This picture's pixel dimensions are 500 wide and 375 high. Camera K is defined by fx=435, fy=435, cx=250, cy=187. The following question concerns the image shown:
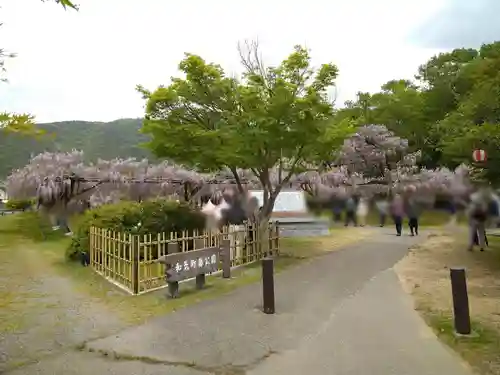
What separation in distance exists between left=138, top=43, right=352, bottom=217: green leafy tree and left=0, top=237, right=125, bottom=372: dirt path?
4.31 metres

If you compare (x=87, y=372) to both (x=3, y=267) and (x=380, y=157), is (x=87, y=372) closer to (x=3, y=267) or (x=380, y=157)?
(x=3, y=267)

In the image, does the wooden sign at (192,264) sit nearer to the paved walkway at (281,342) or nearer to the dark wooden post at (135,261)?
the dark wooden post at (135,261)

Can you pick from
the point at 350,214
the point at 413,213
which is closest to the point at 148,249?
the point at 413,213

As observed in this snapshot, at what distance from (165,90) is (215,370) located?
26.5ft

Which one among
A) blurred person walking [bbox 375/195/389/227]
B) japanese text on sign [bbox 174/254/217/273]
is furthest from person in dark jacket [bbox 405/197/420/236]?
japanese text on sign [bbox 174/254/217/273]

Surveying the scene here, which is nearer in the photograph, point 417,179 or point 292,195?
point 292,195

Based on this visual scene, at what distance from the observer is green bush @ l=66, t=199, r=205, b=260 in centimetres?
982

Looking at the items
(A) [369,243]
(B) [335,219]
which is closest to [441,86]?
(B) [335,219]

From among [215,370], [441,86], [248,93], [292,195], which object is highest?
[441,86]

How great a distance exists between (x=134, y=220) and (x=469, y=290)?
705 cm

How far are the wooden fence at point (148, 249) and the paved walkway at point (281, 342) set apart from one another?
1399 mm

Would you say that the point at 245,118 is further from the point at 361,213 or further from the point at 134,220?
the point at 361,213

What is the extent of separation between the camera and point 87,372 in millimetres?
3893

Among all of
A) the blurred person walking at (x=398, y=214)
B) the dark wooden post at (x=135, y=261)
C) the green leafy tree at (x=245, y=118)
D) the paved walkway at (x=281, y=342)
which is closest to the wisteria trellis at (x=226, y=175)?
the blurred person walking at (x=398, y=214)
